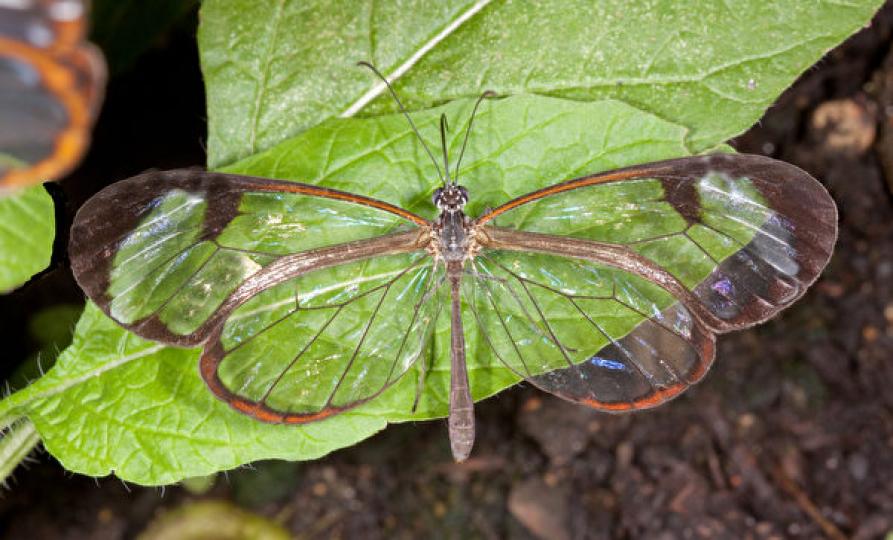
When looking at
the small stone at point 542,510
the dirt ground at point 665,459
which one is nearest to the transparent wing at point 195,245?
the dirt ground at point 665,459

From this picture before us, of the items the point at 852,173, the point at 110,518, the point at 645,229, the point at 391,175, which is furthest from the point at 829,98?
the point at 110,518

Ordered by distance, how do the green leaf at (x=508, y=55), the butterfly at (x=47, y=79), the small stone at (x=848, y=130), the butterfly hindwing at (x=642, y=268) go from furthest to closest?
the small stone at (x=848, y=130), the green leaf at (x=508, y=55), the butterfly hindwing at (x=642, y=268), the butterfly at (x=47, y=79)

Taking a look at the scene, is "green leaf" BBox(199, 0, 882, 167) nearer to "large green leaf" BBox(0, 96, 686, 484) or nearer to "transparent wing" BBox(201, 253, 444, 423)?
"large green leaf" BBox(0, 96, 686, 484)

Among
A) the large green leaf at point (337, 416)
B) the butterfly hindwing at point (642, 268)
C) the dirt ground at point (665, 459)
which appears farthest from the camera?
the dirt ground at point (665, 459)

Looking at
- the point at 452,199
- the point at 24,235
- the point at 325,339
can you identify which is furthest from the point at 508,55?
the point at 24,235

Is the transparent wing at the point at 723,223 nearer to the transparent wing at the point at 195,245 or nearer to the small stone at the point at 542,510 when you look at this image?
the transparent wing at the point at 195,245

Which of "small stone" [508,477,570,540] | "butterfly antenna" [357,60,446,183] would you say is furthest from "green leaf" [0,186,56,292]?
"small stone" [508,477,570,540]

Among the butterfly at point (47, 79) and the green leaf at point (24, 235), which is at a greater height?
the butterfly at point (47, 79)

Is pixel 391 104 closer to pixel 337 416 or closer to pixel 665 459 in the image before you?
pixel 337 416
